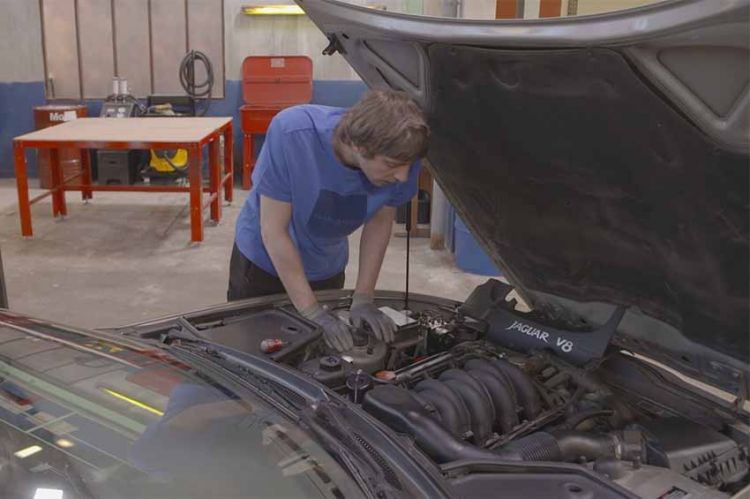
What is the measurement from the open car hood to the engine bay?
3.8 inches

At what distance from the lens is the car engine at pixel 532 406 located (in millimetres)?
1217

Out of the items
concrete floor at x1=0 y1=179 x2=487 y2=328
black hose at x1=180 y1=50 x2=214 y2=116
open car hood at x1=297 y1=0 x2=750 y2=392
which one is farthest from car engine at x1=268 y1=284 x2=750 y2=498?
black hose at x1=180 y1=50 x2=214 y2=116

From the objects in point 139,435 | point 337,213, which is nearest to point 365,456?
point 139,435

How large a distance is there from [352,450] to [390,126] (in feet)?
2.30

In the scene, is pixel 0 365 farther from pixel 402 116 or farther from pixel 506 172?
pixel 506 172

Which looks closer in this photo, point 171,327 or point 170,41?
point 171,327

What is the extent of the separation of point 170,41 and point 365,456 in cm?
732

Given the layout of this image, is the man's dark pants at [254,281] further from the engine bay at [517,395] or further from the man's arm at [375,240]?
the engine bay at [517,395]

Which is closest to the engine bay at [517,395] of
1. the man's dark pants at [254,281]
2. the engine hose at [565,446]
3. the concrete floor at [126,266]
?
the engine hose at [565,446]

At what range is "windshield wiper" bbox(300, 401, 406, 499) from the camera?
3.15 feet

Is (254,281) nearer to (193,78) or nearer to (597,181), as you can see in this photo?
(597,181)

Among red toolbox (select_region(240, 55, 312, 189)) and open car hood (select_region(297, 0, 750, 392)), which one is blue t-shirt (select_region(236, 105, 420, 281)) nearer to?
open car hood (select_region(297, 0, 750, 392))

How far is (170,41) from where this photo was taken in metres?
7.55

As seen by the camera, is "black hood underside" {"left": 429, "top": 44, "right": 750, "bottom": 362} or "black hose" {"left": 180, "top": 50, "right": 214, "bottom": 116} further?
"black hose" {"left": 180, "top": 50, "right": 214, "bottom": 116}
